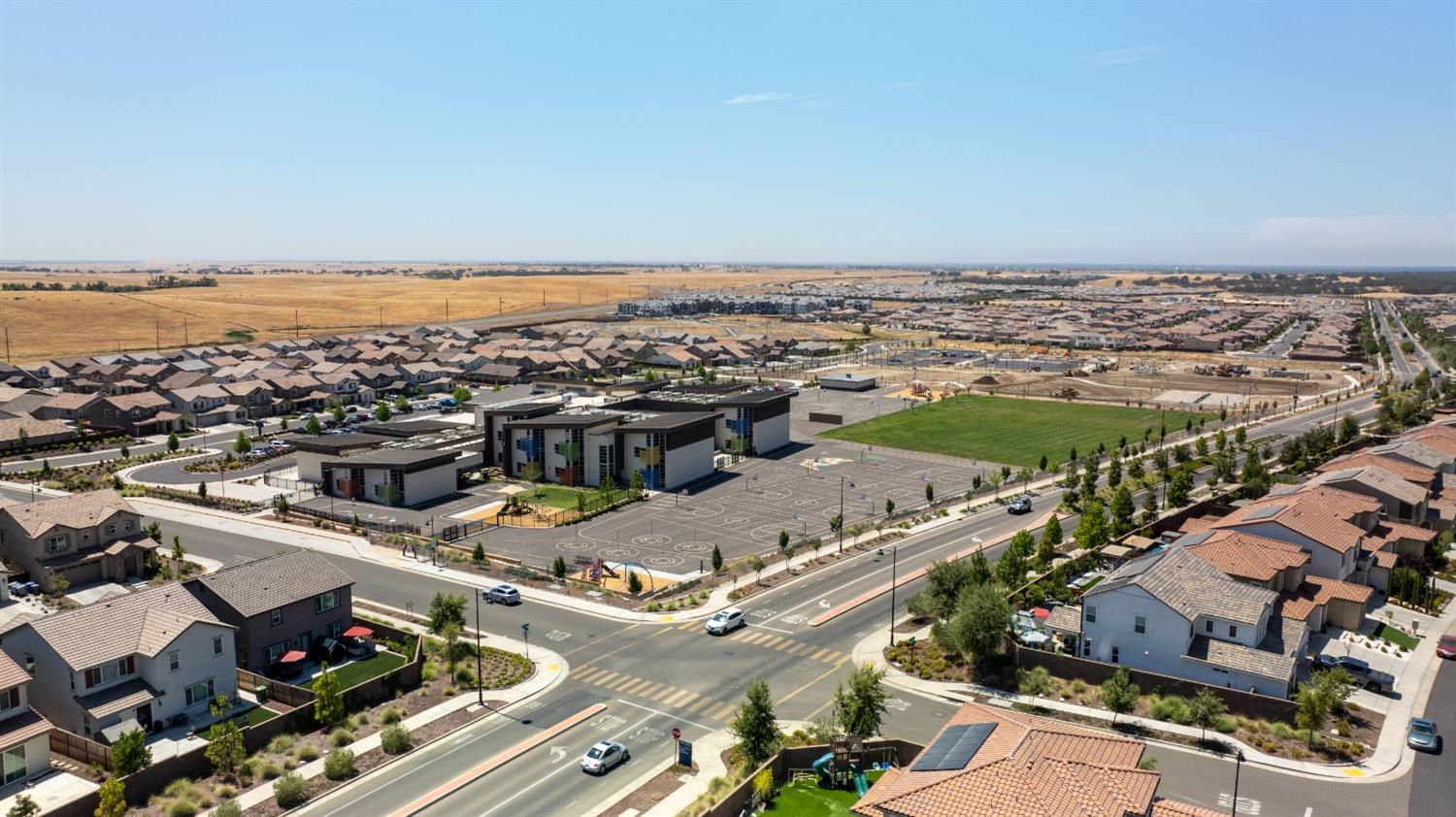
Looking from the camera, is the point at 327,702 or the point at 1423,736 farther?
the point at 327,702

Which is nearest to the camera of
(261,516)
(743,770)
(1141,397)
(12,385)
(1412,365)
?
(743,770)

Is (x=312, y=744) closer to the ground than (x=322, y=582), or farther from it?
closer to the ground

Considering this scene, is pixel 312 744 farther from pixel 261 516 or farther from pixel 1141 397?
pixel 1141 397

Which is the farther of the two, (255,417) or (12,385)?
(12,385)

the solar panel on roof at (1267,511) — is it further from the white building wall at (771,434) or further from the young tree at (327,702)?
the young tree at (327,702)

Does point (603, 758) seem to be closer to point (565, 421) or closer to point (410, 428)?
point (565, 421)

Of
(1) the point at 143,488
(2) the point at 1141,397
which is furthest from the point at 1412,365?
(1) the point at 143,488

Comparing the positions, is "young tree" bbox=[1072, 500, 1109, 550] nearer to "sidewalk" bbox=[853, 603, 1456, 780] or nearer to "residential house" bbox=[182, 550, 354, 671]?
"sidewalk" bbox=[853, 603, 1456, 780]

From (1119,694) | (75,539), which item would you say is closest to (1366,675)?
(1119,694)
